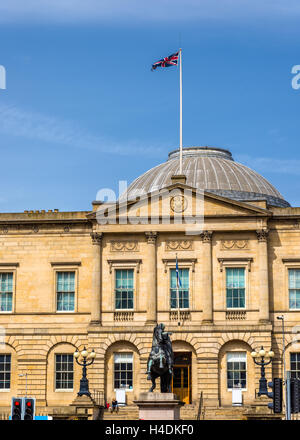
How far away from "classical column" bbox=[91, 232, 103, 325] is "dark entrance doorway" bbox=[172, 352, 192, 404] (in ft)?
18.0

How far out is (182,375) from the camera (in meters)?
51.0

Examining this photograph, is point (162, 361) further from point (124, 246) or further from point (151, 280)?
point (124, 246)

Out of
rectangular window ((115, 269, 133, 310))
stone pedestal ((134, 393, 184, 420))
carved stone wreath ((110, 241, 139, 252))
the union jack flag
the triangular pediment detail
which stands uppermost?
the union jack flag

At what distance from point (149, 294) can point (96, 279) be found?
3.50 m

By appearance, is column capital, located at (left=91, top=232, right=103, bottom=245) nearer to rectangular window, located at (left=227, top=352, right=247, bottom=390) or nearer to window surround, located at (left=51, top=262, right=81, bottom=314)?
window surround, located at (left=51, top=262, right=81, bottom=314)

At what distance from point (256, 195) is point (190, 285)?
15289 mm

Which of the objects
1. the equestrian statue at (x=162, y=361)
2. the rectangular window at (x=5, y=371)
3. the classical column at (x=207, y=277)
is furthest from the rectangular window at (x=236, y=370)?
the equestrian statue at (x=162, y=361)

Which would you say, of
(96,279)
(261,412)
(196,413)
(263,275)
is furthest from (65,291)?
(261,412)

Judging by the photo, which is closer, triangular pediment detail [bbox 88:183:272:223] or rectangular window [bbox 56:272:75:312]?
triangular pediment detail [bbox 88:183:272:223]

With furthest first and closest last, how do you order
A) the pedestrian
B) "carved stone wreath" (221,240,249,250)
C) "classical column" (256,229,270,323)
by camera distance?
"carved stone wreath" (221,240,249,250), "classical column" (256,229,270,323), the pedestrian

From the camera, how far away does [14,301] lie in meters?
53.1

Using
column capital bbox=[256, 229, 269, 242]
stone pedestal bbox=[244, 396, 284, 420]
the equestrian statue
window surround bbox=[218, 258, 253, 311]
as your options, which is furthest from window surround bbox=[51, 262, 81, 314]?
the equestrian statue

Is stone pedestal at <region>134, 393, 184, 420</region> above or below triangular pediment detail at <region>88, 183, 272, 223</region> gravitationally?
below

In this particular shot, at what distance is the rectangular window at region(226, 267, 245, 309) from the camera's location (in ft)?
168
